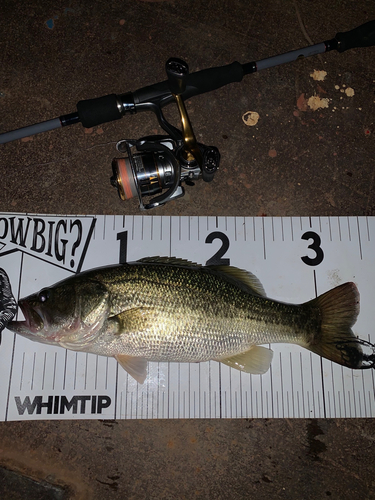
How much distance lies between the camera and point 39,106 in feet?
8.30

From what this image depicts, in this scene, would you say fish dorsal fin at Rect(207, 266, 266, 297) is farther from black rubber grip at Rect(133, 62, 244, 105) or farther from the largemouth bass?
black rubber grip at Rect(133, 62, 244, 105)

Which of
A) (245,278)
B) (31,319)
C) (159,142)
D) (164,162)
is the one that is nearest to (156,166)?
(164,162)

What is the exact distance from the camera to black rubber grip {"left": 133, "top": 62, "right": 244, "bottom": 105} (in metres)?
2.11

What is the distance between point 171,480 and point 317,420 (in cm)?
101

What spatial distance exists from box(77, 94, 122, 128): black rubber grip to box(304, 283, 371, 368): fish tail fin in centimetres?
174

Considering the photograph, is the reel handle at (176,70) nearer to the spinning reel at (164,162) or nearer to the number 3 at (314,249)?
the spinning reel at (164,162)

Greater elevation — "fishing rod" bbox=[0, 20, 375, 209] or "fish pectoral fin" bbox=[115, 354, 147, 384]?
"fishing rod" bbox=[0, 20, 375, 209]

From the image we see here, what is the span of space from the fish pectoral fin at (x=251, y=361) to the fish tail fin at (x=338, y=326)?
10.8 inches

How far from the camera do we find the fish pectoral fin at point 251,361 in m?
2.06

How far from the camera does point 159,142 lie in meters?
Answer: 2.10

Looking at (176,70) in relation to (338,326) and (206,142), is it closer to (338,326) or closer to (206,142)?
(206,142)

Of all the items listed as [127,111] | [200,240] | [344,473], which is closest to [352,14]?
[127,111]

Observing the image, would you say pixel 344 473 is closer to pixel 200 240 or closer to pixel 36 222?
pixel 200 240

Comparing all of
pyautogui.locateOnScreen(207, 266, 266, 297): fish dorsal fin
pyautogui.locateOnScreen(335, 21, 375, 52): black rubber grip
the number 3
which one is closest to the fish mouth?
pyautogui.locateOnScreen(207, 266, 266, 297): fish dorsal fin
